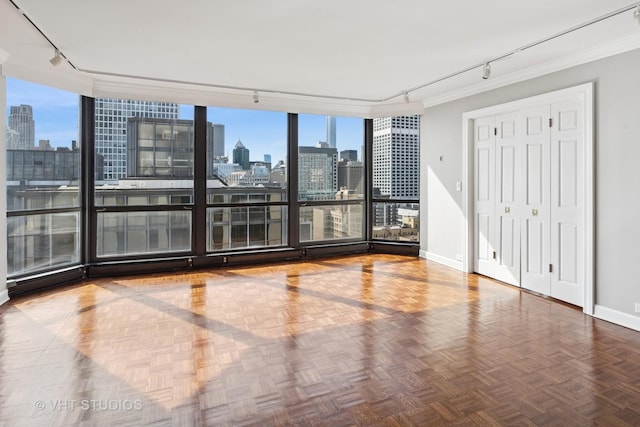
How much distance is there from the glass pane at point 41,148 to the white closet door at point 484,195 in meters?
5.50

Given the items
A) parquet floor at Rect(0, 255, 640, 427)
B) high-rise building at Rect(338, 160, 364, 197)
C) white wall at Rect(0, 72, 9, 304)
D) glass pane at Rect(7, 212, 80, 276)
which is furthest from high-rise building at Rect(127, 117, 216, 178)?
high-rise building at Rect(338, 160, 364, 197)

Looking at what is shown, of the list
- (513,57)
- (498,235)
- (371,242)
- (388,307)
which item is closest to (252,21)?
(513,57)

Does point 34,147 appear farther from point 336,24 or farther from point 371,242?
point 371,242

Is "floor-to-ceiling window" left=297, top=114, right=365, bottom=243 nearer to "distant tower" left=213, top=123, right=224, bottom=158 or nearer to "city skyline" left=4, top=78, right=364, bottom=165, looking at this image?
"city skyline" left=4, top=78, right=364, bottom=165

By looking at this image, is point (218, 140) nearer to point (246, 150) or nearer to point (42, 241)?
point (246, 150)

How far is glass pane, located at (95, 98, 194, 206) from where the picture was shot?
5477mm

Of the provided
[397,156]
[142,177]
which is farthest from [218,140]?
[397,156]

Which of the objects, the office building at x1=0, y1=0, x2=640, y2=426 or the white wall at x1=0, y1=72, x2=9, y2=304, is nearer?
the office building at x1=0, y1=0, x2=640, y2=426

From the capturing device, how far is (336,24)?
3338mm

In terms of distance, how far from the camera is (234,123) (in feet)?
20.4

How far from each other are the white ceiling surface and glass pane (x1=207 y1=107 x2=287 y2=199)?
66cm

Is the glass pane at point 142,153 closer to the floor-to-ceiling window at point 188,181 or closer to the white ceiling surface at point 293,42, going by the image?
the floor-to-ceiling window at point 188,181

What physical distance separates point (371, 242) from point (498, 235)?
2499 mm

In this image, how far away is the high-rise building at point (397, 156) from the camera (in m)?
6.82
